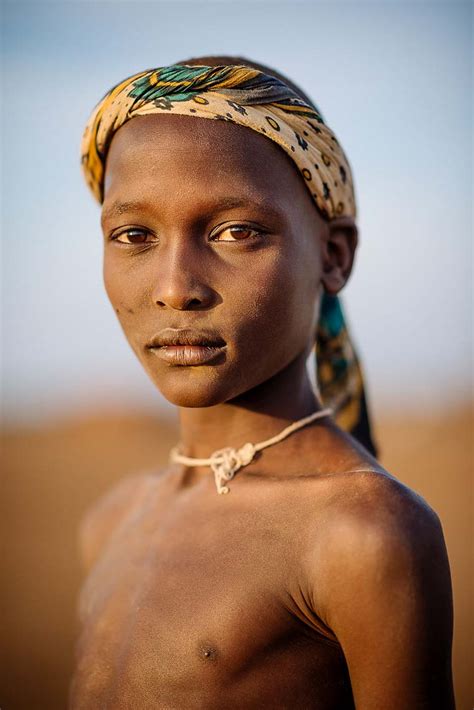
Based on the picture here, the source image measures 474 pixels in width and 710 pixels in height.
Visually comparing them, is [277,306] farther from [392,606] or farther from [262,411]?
[392,606]

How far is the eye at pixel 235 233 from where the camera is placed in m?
2.09

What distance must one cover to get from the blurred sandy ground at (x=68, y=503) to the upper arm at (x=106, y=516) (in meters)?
3.02

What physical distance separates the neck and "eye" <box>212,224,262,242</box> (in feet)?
1.58

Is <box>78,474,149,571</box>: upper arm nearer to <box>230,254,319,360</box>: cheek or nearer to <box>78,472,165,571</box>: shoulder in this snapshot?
<box>78,472,165,571</box>: shoulder

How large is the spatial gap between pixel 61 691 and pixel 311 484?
14.9 feet

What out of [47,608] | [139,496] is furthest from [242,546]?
[47,608]

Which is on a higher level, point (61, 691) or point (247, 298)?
point (247, 298)

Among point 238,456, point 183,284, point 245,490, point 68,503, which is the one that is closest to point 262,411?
point 238,456

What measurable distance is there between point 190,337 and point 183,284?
156 mm

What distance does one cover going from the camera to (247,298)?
204cm

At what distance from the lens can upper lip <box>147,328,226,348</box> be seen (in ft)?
6.68

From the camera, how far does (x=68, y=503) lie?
31.4 feet

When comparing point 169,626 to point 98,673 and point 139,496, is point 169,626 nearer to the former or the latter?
point 98,673

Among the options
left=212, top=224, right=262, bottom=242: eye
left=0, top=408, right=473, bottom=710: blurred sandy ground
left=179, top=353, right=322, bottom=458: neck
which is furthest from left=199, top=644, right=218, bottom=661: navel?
left=0, top=408, right=473, bottom=710: blurred sandy ground
